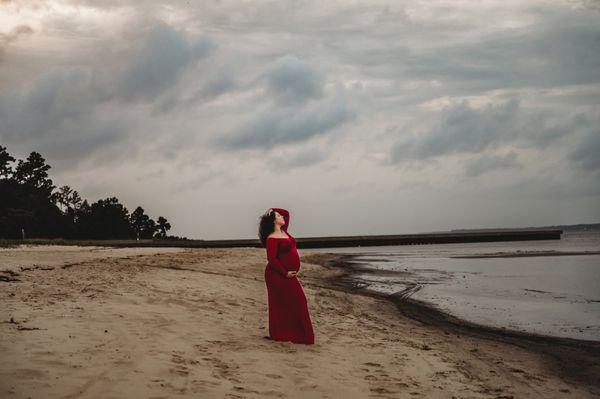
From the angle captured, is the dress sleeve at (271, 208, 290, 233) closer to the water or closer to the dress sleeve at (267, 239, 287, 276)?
the dress sleeve at (267, 239, 287, 276)

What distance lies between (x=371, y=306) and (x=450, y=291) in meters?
6.51

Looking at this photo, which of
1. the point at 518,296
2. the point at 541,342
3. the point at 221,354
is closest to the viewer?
the point at 221,354

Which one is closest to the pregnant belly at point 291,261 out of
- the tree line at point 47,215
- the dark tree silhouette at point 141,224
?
the tree line at point 47,215

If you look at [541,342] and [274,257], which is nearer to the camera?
[274,257]

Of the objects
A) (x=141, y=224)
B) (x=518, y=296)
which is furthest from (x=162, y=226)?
(x=518, y=296)

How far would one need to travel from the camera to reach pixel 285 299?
28.9ft

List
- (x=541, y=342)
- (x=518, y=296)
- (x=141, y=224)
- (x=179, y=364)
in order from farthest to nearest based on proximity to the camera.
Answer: (x=141, y=224) → (x=518, y=296) → (x=541, y=342) → (x=179, y=364)

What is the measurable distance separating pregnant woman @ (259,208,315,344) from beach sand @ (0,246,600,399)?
0.27 metres

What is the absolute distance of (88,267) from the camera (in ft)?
57.1

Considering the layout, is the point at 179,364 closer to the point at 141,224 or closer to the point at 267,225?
the point at 267,225

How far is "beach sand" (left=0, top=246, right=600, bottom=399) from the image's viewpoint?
5.65 m

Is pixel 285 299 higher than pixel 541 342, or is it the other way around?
Answer: pixel 285 299

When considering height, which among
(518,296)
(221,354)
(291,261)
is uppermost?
(291,261)

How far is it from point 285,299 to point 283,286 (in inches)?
8.6
